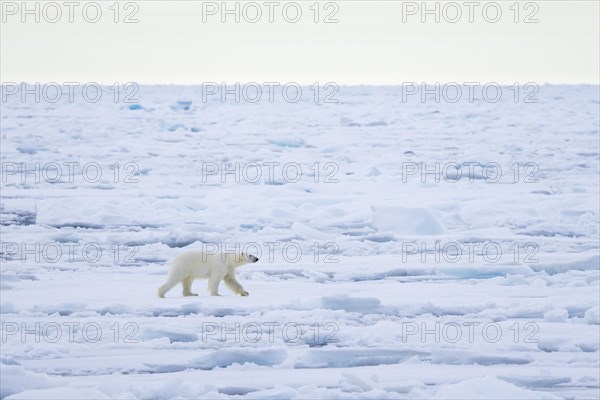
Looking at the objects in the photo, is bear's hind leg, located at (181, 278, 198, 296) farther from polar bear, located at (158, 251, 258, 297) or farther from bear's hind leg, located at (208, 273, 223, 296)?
bear's hind leg, located at (208, 273, 223, 296)

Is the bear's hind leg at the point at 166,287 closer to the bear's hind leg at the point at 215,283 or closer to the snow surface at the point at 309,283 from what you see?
the snow surface at the point at 309,283

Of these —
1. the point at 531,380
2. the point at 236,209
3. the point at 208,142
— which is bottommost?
the point at 531,380

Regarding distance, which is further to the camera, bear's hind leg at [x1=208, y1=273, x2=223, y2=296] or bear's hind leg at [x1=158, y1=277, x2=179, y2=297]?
bear's hind leg at [x1=208, y1=273, x2=223, y2=296]

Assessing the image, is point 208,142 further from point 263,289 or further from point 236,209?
point 263,289

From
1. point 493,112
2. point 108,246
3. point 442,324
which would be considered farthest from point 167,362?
point 493,112

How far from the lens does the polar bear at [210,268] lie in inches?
221

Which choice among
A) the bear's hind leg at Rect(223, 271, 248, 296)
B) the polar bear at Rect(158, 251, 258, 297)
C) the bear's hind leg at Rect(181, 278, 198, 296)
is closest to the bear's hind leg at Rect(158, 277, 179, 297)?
the polar bear at Rect(158, 251, 258, 297)

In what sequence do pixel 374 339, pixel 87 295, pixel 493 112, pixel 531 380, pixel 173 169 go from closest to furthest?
pixel 531 380 < pixel 374 339 < pixel 87 295 < pixel 173 169 < pixel 493 112

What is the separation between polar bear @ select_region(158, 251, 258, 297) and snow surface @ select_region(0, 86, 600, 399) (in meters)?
0.11

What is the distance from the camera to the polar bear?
221 inches

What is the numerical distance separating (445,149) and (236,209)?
8517 millimetres

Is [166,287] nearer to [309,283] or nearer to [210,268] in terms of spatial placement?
[210,268]

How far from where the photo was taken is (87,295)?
5.46 meters

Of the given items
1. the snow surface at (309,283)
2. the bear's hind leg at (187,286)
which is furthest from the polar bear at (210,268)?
the snow surface at (309,283)
